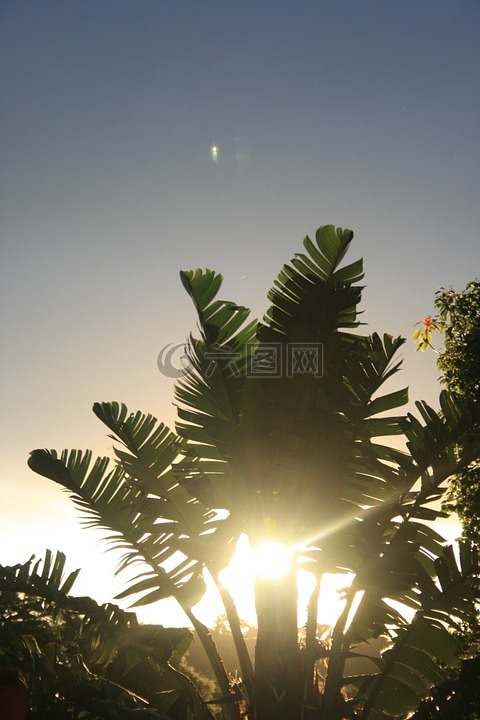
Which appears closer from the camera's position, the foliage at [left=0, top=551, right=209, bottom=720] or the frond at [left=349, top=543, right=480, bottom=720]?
the foliage at [left=0, top=551, right=209, bottom=720]

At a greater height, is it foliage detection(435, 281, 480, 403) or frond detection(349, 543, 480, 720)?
foliage detection(435, 281, 480, 403)

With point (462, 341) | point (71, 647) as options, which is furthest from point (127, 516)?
point (462, 341)

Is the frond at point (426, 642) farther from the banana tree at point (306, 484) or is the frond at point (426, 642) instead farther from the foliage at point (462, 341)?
the foliage at point (462, 341)

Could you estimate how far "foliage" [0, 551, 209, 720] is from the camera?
5.18 meters

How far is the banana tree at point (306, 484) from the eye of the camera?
5297mm

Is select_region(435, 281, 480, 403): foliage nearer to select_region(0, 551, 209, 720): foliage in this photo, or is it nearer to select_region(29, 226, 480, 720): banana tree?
select_region(29, 226, 480, 720): banana tree

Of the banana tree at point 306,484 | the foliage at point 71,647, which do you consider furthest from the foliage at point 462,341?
the foliage at point 71,647

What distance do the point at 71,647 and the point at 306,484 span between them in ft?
9.84

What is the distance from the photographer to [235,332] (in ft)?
19.2

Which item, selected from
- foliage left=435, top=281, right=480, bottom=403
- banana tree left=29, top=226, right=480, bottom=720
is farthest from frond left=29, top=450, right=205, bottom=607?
foliage left=435, top=281, right=480, bottom=403

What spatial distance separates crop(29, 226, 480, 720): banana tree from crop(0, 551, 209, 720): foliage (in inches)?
20.6

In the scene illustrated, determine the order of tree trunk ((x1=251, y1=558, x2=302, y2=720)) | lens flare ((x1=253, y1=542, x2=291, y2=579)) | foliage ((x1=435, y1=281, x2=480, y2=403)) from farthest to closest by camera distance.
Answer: foliage ((x1=435, y1=281, x2=480, y2=403)) → lens flare ((x1=253, y1=542, x2=291, y2=579)) → tree trunk ((x1=251, y1=558, x2=302, y2=720))

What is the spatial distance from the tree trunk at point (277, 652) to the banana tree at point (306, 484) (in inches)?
0.5

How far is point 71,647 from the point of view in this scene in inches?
242
